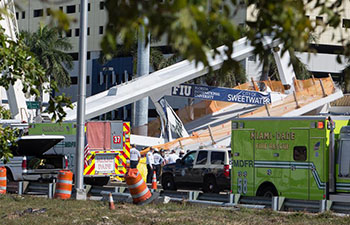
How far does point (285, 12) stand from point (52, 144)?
20771mm

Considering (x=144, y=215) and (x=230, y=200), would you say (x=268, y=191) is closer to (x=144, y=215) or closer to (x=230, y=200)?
(x=230, y=200)

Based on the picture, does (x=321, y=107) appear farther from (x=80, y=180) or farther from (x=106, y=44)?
(x=106, y=44)

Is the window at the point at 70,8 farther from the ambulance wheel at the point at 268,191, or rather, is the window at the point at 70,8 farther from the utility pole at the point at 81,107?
the ambulance wheel at the point at 268,191

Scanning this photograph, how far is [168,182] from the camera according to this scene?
83.3 feet

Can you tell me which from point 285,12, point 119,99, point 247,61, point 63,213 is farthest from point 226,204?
point 247,61

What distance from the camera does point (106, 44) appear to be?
440cm

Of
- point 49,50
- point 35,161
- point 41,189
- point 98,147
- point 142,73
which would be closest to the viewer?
point 41,189

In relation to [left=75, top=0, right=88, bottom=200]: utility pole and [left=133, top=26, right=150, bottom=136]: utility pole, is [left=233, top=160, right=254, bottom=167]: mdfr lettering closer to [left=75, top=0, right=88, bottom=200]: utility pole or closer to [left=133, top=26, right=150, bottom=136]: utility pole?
[left=75, top=0, right=88, bottom=200]: utility pole

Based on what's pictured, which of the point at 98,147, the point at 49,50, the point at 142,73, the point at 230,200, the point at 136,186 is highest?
the point at 49,50

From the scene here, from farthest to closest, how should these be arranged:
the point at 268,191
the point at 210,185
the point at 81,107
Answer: the point at 210,185 → the point at 81,107 → the point at 268,191

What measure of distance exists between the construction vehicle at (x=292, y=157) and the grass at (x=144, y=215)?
2718mm

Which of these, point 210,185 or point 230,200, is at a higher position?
point 230,200

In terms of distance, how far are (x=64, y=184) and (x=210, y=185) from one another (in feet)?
20.1

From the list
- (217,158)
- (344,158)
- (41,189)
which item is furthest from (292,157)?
(41,189)
